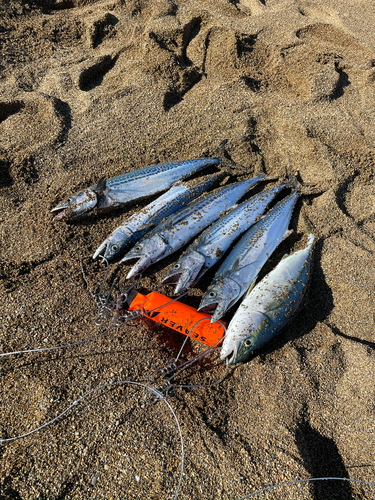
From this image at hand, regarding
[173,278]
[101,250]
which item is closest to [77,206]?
[101,250]

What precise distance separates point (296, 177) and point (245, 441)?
3.48 metres

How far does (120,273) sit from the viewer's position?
12.1ft

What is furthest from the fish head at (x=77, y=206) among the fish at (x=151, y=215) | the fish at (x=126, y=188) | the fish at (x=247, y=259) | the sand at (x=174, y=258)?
the fish at (x=247, y=259)

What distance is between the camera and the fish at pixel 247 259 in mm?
3266

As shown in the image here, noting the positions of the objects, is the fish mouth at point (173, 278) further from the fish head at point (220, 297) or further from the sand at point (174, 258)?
the fish head at point (220, 297)

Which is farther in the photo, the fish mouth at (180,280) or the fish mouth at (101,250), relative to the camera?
the fish mouth at (101,250)

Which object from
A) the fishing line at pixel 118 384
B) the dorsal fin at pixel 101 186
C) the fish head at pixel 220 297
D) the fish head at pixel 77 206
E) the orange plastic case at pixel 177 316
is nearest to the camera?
the fishing line at pixel 118 384

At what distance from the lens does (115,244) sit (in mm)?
3674

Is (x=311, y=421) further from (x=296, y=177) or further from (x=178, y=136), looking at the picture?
(x=178, y=136)

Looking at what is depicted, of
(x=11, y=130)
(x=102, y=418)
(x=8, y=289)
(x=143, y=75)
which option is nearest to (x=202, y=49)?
(x=143, y=75)

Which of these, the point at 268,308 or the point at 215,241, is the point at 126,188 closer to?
the point at 215,241

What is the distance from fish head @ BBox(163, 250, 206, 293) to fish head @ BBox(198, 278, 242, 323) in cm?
24

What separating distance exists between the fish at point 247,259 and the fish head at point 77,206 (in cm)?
187

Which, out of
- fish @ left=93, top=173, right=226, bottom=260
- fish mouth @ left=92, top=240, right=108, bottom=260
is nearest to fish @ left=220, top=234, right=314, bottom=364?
fish @ left=93, top=173, right=226, bottom=260
